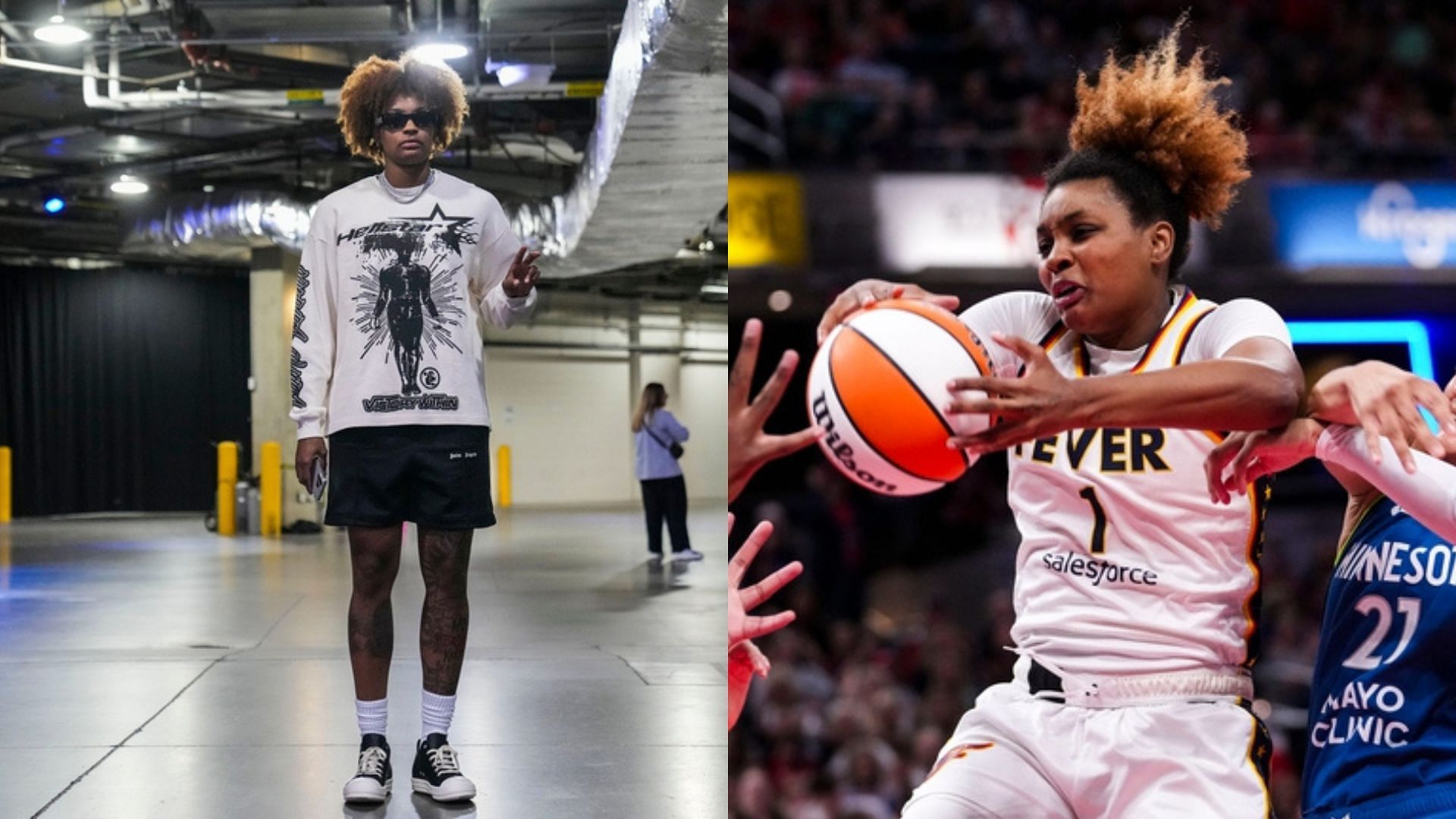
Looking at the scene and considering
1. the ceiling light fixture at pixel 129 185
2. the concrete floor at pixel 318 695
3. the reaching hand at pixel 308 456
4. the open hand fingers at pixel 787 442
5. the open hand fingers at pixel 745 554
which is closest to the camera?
the open hand fingers at pixel 787 442

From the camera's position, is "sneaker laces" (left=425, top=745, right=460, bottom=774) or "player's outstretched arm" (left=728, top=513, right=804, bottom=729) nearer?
"player's outstretched arm" (left=728, top=513, right=804, bottom=729)

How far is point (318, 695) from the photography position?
452cm

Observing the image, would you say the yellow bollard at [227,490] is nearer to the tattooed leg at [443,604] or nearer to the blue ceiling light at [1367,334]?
the blue ceiling light at [1367,334]

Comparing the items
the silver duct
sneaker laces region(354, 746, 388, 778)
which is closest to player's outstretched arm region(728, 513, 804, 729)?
sneaker laces region(354, 746, 388, 778)

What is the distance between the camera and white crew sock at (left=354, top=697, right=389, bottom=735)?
3006 mm

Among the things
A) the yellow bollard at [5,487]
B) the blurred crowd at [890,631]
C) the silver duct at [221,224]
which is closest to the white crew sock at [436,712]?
the blurred crowd at [890,631]

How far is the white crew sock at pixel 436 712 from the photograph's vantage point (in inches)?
118

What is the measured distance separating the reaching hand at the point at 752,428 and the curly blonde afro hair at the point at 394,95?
4.34 feet

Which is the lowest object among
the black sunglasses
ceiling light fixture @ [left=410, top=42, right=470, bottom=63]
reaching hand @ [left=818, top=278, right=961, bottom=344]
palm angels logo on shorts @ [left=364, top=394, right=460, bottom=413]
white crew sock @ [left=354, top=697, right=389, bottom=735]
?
white crew sock @ [left=354, top=697, right=389, bottom=735]

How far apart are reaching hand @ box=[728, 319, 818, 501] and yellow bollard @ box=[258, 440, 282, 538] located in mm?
11690

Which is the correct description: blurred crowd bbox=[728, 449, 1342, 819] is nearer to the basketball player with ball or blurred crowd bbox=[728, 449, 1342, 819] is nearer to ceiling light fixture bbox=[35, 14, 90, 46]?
ceiling light fixture bbox=[35, 14, 90, 46]

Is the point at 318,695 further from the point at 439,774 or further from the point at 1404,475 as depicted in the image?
the point at 1404,475

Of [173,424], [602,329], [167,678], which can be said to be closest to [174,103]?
[167,678]

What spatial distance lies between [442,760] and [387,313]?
0.96m
